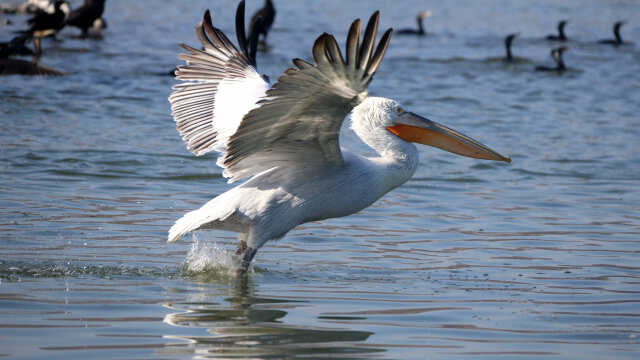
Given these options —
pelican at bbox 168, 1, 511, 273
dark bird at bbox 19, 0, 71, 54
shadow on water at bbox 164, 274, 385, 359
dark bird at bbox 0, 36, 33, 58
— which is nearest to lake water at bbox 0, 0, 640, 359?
shadow on water at bbox 164, 274, 385, 359

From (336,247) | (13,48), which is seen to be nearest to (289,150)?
(336,247)

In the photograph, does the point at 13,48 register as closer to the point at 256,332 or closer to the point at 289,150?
the point at 289,150

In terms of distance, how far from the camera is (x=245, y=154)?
4.89 metres

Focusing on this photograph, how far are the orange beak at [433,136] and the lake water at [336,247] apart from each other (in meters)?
0.69

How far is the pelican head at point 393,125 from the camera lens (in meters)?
5.04

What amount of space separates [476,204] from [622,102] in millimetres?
6308

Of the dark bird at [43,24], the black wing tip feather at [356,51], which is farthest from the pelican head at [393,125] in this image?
the dark bird at [43,24]

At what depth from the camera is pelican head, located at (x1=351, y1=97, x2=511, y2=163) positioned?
16.5ft

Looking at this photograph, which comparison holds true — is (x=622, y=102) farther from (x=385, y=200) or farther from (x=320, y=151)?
(x=320, y=151)

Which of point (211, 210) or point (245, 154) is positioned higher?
point (245, 154)

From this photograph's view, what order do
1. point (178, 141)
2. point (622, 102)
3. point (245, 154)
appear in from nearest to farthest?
point (245, 154) < point (178, 141) < point (622, 102)

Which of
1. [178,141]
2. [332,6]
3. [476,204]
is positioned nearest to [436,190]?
[476,204]

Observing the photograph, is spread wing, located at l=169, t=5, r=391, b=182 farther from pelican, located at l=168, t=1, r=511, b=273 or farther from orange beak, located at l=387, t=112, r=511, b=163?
orange beak, located at l=387, t=112, r=511, b=163

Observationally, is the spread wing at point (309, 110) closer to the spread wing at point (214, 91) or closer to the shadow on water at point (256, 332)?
the spread wing at point (214, 91)
